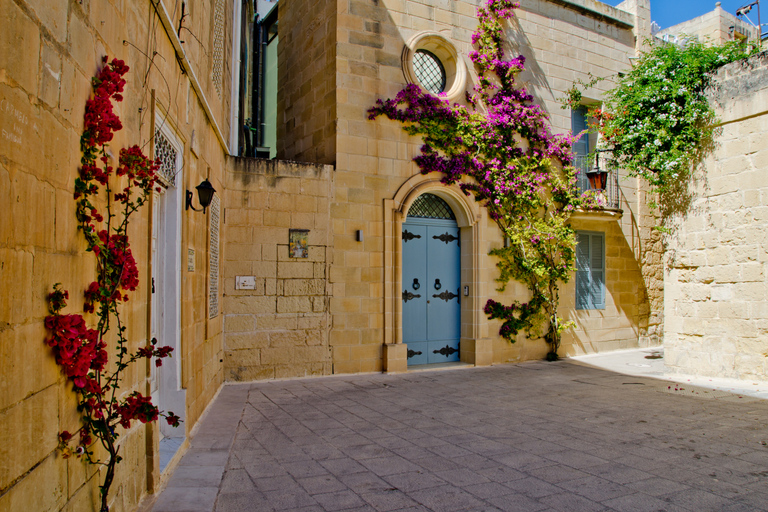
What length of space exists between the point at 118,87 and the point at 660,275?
11832mm

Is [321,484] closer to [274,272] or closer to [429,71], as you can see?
[274,272]

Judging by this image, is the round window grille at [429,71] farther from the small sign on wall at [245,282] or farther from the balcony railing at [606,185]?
the small sign on wall at [245,282]

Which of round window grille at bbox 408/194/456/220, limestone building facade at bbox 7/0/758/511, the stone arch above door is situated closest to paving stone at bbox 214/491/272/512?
limestone building facade at bbox 7/0/758/511

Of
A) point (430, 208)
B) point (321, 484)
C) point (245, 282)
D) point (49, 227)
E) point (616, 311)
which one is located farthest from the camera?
point (616, 311)

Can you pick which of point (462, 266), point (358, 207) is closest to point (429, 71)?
point (358, 207)

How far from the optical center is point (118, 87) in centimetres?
243

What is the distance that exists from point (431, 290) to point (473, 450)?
4.77 m

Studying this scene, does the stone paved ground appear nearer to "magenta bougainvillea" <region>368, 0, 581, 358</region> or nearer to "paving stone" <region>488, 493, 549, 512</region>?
"paving stone" <region>488, 493, 549, 512</region>

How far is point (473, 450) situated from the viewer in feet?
14.3

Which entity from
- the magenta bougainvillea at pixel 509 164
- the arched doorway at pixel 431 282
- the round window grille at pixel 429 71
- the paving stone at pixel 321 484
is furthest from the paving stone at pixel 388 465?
the round window grille at pixel 429 71

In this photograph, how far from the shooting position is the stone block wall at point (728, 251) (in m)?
6.91

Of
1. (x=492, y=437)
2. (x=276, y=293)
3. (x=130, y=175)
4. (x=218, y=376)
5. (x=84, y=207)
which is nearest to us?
(x=84, y=207)

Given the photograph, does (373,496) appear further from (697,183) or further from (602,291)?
(602,291)

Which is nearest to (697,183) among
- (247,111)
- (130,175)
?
(130,175)
